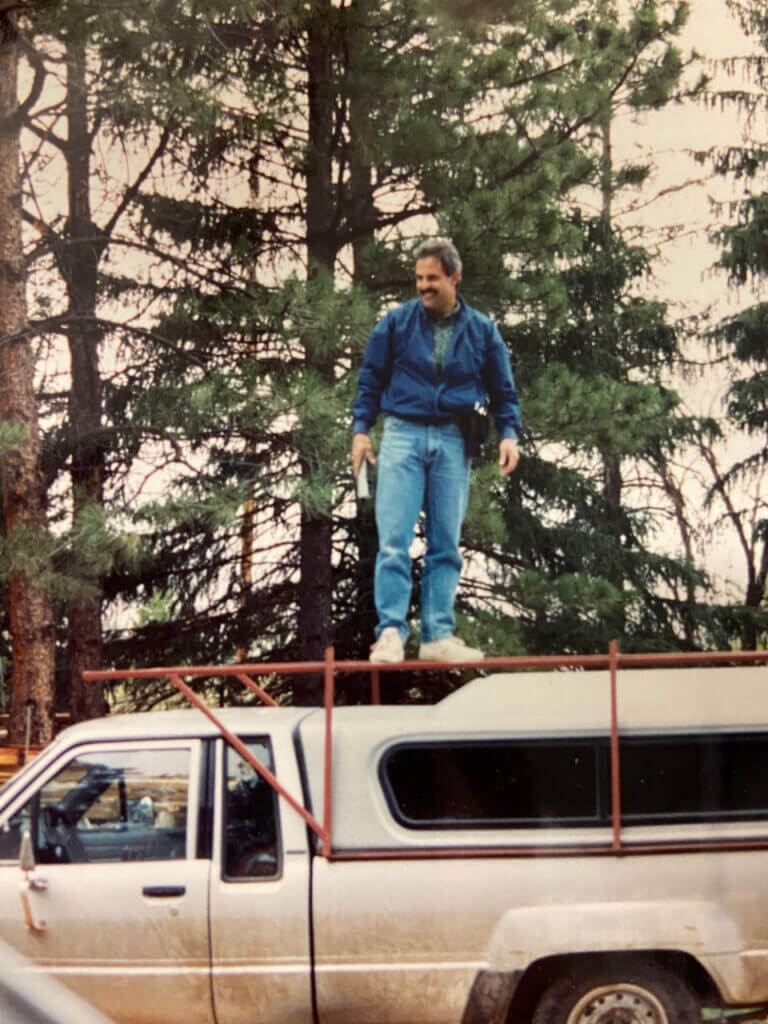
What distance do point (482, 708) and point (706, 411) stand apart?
205 cm

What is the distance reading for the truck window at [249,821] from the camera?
3088 mm

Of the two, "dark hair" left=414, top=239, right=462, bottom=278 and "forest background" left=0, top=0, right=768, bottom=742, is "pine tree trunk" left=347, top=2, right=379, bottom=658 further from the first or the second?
"dark hair" left=414, top=239, right=462, bottom=278

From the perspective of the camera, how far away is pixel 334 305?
461cm

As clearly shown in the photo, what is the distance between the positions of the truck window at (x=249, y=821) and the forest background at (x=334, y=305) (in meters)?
1.16

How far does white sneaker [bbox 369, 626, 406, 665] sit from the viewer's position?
394 centimetres

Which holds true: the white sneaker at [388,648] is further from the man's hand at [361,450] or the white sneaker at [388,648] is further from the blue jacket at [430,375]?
the blue jacket at [430,375]

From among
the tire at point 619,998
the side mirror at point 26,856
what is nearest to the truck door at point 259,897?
the side mirror at point 26,856

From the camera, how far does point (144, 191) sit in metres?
4.72

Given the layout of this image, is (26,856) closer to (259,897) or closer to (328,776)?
(259,897)

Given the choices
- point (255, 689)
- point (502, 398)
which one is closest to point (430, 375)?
point (502, 398)

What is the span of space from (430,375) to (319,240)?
0.82 metres

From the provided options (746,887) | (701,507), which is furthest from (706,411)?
(746,887)

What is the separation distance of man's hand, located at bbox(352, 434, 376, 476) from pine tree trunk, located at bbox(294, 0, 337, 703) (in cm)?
20

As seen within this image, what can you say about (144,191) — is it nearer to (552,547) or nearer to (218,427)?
(218,427)
